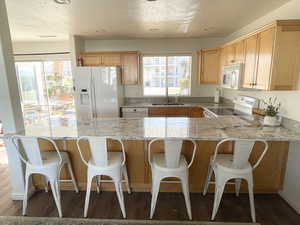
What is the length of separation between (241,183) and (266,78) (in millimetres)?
1344

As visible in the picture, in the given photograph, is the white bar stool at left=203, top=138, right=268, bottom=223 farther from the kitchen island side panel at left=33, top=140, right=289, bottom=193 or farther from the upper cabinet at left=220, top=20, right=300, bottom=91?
the upper cabinet at left=220, top=20, right=300, bottom=91

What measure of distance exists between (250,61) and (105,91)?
283 cm

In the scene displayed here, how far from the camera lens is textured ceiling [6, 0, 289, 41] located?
7.29 ft

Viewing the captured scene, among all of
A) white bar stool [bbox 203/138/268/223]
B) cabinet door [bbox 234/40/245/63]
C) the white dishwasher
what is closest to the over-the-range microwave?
cabinet door [bbox 234/40/245/63]

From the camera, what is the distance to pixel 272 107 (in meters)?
2.24

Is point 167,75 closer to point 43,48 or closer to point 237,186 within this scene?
point 237,186

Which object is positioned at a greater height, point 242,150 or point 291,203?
point 242,150

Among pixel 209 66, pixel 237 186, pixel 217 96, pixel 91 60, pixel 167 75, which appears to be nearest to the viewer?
pixel 237 186

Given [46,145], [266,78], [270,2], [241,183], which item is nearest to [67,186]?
[46,145]

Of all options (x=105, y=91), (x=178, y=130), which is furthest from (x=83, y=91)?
(x=178, y=130)

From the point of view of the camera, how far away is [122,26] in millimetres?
3227

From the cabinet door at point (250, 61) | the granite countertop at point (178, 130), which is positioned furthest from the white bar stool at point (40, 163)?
the cabinet door at point (250, 61)

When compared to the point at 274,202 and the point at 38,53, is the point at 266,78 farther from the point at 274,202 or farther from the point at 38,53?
the point at 38,53

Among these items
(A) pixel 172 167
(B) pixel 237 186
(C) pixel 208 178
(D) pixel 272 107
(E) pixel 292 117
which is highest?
(D) pixel 272 107
